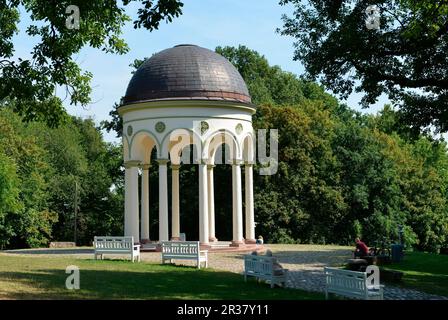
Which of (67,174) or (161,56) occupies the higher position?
(161,56)

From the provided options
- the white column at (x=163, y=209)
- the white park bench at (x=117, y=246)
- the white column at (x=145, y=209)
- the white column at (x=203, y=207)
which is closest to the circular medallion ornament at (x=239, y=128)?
the white column at (x=203, y=207)

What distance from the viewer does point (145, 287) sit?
51.1 feet

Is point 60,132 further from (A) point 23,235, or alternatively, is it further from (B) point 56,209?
(A) point 23,235

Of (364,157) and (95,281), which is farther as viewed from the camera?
(364,157)

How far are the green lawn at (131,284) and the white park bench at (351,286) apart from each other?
0.70 m

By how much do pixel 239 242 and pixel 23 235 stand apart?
23.5 m

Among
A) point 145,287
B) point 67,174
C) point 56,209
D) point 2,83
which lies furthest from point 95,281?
point 67,174

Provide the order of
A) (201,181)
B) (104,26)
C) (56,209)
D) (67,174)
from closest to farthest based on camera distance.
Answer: (104,26), (201,181), (56,209), (67,174)

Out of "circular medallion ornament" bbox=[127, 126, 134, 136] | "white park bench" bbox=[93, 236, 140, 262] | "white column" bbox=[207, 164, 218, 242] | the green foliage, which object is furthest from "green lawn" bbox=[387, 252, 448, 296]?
the green foliage

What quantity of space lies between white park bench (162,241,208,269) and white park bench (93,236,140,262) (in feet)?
6.35

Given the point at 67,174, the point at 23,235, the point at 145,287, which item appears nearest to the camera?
the point at 145,287

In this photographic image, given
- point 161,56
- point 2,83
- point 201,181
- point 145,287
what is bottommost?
point 145,287

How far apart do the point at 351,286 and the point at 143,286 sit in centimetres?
533

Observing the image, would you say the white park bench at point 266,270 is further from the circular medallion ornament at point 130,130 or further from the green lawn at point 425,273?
the circular medallion ornament at point 130,130
